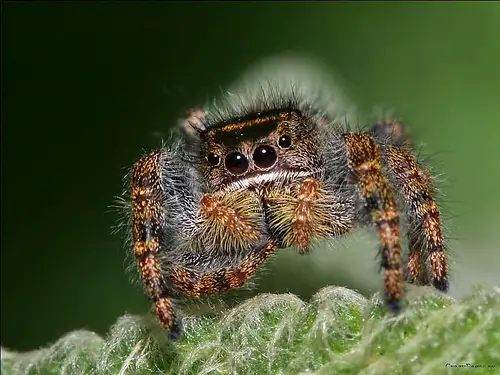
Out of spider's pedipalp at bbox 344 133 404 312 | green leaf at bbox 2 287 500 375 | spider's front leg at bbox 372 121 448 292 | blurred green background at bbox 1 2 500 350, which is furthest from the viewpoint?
blurred green background at bbox 1 2 500 350

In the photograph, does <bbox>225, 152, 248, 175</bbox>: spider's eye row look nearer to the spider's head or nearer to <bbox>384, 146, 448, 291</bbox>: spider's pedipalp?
the spider's head

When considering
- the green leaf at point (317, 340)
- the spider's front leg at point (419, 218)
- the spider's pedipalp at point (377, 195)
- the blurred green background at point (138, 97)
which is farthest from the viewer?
the blurred green background at point (138, 97)

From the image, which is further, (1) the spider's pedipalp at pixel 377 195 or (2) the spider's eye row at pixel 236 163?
(2) the spider's eye row at pixel 236 163

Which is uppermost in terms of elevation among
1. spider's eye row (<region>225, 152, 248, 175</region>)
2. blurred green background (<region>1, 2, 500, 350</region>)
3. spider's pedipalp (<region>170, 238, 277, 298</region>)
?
blurred green background (<region>1, 2, 500, 350</region>)

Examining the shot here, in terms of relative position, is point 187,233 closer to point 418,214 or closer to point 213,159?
point 213,159

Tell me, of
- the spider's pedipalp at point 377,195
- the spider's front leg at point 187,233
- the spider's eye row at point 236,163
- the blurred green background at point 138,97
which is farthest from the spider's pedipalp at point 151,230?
the blurred green background at point 138,97

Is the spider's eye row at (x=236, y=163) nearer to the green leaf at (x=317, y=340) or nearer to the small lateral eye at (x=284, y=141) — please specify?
the small lateral eye at (x=284, y=141)

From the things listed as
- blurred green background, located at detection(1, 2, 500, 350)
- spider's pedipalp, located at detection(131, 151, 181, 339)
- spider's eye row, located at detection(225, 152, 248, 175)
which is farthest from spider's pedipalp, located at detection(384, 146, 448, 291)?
blurred green background, located at detection(1, 2, 500, 350)
